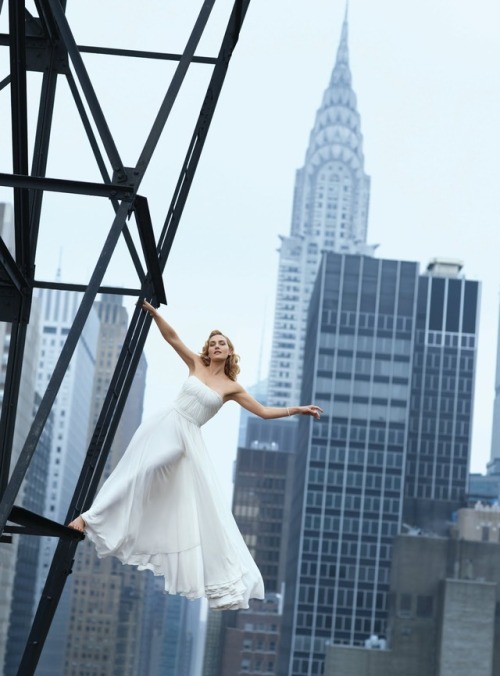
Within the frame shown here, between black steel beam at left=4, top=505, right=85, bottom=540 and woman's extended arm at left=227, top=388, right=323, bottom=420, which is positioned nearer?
black steel beam at left=4, top=505, right=85, bottom=540

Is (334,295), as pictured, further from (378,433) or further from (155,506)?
(155,506)

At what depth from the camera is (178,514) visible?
28.4ft

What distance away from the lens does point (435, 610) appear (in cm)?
13138

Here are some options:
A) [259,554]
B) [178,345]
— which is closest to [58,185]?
[178,345]

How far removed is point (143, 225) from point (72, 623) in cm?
18518

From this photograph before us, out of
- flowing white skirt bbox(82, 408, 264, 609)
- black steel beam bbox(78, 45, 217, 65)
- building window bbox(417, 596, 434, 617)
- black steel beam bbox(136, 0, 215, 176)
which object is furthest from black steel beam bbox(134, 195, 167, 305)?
building window bbox(417, 596, 434, 617)

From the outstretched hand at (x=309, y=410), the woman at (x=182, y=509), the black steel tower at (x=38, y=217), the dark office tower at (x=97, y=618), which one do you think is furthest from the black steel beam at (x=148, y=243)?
the dark office tower at (x=97, y=618)

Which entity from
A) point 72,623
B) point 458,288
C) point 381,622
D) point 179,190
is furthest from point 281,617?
point 179,190

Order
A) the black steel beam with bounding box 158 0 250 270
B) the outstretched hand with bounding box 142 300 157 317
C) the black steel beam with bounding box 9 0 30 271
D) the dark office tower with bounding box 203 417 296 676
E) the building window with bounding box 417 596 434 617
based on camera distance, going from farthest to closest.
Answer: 1. the dark office tower with bounding box 203 417 296 676
2. the building window with bounding box 417 596 434 617
3. the black steel beam with bounding box 158 0 250 270
4. the outstretched hand with bounding box 142 300 157 317
5. the black steel beam with bounding box 9 0 30 271

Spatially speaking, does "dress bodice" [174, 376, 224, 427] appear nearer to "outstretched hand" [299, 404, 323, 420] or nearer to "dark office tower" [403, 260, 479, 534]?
"outstretched hand" [299, 404, 323, 420]

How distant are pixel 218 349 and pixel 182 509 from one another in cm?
102

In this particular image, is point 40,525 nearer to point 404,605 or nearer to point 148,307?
point 148,307

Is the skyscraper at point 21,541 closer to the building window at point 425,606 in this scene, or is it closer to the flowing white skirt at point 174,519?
the building window at point 425,606

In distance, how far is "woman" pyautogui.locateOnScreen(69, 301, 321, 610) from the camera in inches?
335
